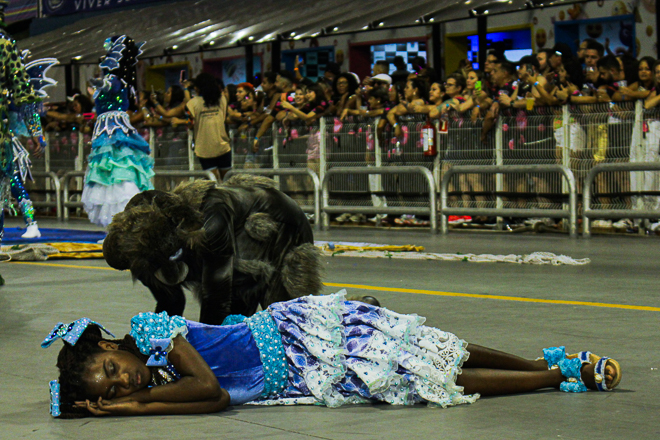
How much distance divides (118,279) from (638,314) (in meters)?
4.48

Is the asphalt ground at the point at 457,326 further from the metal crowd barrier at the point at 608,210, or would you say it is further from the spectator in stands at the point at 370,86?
the spectator in stands at the point at 370,86

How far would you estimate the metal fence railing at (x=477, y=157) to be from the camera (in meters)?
12.4

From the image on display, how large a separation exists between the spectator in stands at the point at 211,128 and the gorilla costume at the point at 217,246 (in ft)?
32.7

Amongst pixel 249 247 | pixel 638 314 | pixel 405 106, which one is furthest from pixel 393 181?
Answer: pixel 249 247

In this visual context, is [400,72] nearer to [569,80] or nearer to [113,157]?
[569,80]

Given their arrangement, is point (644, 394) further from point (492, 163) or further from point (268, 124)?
point (268, 124)

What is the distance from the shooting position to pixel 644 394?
4.18m

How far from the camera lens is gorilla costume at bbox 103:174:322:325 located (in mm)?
4496

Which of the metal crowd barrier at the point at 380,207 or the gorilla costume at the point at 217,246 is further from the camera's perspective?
the metal crowd barrier at the point at 380,207

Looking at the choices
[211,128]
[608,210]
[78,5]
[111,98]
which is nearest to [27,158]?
[111,98]

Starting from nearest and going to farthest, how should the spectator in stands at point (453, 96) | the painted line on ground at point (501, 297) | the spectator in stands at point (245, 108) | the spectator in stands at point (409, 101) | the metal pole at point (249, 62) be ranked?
the painted line on ground at point (501, 297)
the spectator in stands at point (453, 96)
the spectator in stands at point (409, 101)
the spectator in stands at point (245, 108)
the metal pole at point (249, 62)

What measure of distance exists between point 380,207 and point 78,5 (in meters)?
20.2

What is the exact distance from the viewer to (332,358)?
13.3 ft

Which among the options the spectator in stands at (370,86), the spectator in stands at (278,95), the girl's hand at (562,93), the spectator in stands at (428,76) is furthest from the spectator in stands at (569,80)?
the spectator in stands at (278,95)
